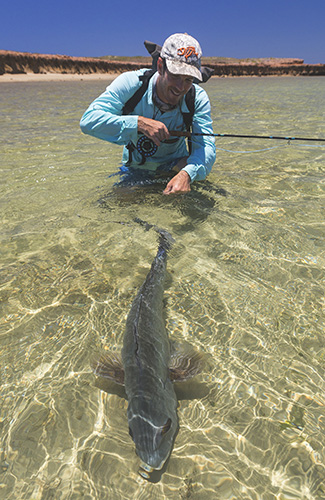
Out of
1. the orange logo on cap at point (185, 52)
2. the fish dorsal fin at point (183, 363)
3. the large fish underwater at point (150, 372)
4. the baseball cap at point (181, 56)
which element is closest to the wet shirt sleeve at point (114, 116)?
the baseball cap at point (181, 56)

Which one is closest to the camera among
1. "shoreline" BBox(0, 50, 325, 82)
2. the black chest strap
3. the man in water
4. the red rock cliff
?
the man in water

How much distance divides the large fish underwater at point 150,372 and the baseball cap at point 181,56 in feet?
8.79

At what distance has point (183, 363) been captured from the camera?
8.03ft

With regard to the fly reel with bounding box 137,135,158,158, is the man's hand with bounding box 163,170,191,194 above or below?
below

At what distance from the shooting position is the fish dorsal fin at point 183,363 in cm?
232

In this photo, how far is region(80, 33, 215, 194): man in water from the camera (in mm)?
3988

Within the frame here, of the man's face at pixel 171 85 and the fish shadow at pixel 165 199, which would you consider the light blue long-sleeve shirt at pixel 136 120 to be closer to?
the man's face at pixel 171 85

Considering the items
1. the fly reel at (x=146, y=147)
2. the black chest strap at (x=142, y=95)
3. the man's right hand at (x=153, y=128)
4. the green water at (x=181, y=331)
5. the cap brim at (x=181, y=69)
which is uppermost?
the cap brim at (x=181, y=69)

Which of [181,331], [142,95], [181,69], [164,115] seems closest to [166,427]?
[181,331]

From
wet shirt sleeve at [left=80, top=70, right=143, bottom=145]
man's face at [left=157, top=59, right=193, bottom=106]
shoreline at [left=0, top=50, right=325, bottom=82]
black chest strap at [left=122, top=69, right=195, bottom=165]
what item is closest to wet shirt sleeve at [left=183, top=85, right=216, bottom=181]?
black chest strap at [left=122, top=69, right=195, bottom=165]

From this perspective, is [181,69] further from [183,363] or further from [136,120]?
[183,363]

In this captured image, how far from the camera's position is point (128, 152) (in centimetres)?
546

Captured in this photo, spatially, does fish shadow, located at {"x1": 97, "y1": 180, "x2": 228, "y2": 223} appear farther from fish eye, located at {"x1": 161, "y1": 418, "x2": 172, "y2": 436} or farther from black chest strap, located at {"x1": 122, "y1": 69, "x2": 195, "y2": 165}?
fish eye, located at {"x1": 161, "y1": 418, "x2": 172, "y2": 436}

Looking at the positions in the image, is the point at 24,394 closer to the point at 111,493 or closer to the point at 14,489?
the point at 14,489
